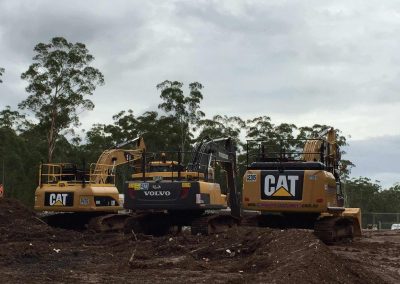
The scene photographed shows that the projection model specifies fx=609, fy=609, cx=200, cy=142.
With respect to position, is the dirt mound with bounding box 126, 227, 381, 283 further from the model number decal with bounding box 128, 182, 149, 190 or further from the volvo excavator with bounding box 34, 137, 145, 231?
the volvo excavator with bounding box 34, 137, 145, 231

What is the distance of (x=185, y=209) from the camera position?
19031mm

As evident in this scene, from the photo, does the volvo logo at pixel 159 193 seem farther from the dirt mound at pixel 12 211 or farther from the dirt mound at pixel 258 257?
the dirt mound at pixel 12 211

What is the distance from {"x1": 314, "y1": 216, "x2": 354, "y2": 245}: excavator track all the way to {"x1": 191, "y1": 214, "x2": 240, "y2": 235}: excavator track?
10.4 ft

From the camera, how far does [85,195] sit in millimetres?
21609

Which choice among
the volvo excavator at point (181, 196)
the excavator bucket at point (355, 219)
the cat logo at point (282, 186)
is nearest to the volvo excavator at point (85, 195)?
the volvo excavator at point (181, 196)

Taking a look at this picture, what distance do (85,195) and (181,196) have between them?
14.4 feet

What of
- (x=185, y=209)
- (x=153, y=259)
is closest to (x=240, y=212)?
(x=185, y=209)

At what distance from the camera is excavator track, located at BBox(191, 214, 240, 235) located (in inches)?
765

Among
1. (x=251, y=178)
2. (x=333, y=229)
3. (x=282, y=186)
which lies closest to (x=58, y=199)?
(x=251, y=178)

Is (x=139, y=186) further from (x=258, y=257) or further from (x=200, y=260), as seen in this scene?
(x=258, y=257)

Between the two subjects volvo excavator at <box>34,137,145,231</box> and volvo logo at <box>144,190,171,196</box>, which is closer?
volvo logo at <box>144,190,171,196</box>

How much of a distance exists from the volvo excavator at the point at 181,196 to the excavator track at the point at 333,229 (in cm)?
325

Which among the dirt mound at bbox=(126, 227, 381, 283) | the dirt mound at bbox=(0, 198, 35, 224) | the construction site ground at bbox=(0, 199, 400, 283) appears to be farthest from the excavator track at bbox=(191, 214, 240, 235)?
the dirt mound at bbox=(0, 198, 35, 224)

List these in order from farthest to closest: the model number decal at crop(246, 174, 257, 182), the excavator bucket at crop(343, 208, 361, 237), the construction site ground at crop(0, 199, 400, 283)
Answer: the excavator bucket at crop(343, 208, 361, 237), the model number decal at crop(246, 174, 257, 182), the construction site ground at crop(0, 199, 400, 283)
